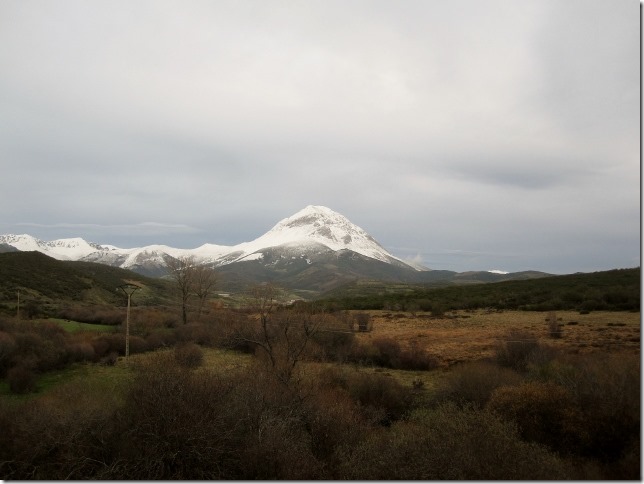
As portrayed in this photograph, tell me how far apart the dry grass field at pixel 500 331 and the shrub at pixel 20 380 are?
69.8 ft

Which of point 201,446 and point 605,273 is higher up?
point 605,273

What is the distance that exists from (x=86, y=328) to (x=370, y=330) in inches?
1101

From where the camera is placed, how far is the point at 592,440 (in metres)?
9.16

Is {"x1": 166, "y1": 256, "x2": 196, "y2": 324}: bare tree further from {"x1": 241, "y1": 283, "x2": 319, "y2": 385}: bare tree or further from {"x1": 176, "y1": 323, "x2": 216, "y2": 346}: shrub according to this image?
{"x1": 241, "y1": 283, "x2": 319, "y2": 385}: bare tree

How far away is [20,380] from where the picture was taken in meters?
18.9

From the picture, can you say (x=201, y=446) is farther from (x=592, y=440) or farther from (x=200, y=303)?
(x=200, y=303)

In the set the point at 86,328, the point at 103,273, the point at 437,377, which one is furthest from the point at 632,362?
the point at 103,273

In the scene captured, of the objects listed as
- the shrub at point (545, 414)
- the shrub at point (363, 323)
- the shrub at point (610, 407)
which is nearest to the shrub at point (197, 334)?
the shrub at point (363, 323)

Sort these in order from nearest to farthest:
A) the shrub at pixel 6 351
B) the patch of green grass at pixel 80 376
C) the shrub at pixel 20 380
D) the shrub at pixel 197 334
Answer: the shrub at pixel 20 380
the patch of green grass at pixel 80 376
the shrub at pixel 6 351
the shrub at pixel 197 334

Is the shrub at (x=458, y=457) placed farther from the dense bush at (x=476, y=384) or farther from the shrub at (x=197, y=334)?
the shrub at (x=197, y=334)

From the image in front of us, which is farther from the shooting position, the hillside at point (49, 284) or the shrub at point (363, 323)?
the hillside at point (49, 284)

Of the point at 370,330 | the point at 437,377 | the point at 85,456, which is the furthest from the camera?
the point at 370,330

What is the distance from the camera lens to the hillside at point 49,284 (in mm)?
56281

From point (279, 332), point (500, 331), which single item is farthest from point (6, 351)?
point (500, 331)
